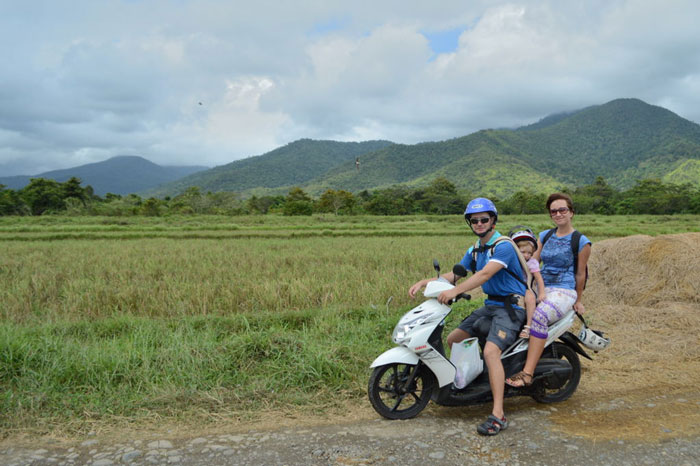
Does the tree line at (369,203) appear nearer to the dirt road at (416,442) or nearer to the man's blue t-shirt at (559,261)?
the man's blue t-shirt at (559,261)

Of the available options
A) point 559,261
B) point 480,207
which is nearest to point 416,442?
point 480,207

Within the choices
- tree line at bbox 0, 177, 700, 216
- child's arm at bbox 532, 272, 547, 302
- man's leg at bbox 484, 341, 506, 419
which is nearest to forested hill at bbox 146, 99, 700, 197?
tree line at bbox 0, 177, 700, 216

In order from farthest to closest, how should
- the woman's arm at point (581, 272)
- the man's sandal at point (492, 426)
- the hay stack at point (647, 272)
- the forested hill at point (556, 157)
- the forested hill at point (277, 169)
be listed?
the forested hill at point (277, 169), the forested hill at point (556, 157), the hay stack at point (647, 272), the woman's arm at point (581, 272), the man's sandal at point (492, 426)

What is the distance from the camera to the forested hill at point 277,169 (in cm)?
12488

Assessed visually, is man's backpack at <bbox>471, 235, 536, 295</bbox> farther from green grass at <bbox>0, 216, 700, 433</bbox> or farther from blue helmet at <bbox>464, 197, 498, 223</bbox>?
green grass at <bbox>0, 216, 700, 433</bbox>

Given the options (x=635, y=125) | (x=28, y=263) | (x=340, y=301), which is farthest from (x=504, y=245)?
(x=635, y=125)

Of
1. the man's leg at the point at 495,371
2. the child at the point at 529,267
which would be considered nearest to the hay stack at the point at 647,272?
the child at the point at 529,267

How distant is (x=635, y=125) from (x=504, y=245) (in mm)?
145094

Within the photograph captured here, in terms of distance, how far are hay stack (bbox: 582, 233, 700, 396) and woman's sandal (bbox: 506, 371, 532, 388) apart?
35.9 inches

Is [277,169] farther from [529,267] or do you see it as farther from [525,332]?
[525,332]

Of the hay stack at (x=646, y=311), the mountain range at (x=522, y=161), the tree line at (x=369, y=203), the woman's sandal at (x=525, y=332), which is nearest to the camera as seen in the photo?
the woman's sandal at (x=525, y=332)

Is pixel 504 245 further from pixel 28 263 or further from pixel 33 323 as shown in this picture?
pixel 28 263

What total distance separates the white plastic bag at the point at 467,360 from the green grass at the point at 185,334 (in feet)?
2.69

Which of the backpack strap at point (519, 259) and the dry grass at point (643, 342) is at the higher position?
the backpack strap at point (519, 259)
